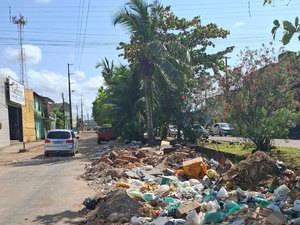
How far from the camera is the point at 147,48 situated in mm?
23812

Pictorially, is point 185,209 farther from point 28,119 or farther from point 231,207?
point 28,119

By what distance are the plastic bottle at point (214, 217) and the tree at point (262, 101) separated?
769 cm

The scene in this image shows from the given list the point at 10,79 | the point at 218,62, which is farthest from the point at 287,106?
the point at 10,79

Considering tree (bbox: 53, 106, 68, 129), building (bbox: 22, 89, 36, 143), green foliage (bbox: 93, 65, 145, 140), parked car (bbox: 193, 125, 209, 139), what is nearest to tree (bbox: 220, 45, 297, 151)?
parked car (bbox: 193, 125, 209, 139)

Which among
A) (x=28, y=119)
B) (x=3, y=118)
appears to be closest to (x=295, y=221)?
(x=3, y=118)

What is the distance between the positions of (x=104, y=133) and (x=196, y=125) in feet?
58.2

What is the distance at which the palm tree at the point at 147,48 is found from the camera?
24453 mm

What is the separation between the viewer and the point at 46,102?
70.2 m

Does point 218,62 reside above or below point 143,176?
above

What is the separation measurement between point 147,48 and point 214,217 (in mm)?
17761

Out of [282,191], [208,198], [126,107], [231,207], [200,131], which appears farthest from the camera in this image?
[126,107]

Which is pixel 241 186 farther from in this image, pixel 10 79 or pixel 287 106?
pixel 10 79

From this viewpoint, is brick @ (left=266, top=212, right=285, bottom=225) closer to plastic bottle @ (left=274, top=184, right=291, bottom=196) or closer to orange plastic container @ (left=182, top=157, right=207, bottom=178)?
plastic bottle @ (left=274, top=184, right=291, bottom=196)

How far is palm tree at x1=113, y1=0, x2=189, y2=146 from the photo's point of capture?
963 inches
